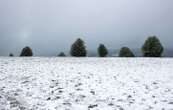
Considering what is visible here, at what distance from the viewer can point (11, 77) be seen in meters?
11.7

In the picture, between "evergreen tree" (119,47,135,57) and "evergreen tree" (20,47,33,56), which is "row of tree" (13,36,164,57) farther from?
"evergreen tree" (119,47,135,57)

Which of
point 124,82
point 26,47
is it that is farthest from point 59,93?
point 26,47

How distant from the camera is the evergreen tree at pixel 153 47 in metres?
35.8

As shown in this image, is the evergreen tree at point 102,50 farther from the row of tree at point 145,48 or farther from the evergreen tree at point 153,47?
the evergreen tree at point 153,47

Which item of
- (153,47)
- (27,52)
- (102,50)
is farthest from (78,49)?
(153,47)

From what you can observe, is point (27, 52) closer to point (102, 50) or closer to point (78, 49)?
point (78, 49)

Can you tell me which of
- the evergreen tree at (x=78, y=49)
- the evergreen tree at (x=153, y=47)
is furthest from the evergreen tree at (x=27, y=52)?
the evergreen tree at (x=153, y=47)

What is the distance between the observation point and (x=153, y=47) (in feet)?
118

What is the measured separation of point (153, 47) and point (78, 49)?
1495 centimetres

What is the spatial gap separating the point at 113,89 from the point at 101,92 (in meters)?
0.78

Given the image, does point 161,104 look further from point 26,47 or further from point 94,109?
point 26,47

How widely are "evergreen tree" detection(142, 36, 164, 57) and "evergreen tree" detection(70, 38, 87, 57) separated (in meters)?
12.3

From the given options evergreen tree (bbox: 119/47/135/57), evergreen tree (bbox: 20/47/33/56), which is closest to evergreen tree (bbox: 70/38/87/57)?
evergreen tree (bbox: 20/47/33/56)

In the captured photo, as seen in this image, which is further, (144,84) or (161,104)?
(144,84)
